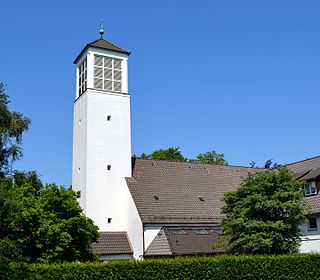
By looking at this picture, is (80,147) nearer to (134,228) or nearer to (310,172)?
(134,228)

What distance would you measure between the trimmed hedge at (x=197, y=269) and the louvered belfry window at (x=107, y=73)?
17893 mm

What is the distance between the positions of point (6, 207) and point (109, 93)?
72.1 feet

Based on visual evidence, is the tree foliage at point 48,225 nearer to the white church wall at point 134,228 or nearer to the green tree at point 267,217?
the white church wall at point 134,228

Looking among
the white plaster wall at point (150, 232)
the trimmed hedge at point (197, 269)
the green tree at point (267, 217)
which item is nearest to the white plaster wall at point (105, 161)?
the white plaster wall at point (150, 232)

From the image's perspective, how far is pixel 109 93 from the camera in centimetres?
3506

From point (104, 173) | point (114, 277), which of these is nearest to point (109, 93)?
point (104, 173)

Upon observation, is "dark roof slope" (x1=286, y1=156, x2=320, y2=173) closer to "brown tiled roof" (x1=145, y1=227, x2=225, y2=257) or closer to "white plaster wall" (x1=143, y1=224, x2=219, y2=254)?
"brown tiled roof" (x1=145, y1=227, x2=225, y2=257)

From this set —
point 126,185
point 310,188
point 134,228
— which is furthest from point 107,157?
point 310,188

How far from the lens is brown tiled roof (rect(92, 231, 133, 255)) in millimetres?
30234

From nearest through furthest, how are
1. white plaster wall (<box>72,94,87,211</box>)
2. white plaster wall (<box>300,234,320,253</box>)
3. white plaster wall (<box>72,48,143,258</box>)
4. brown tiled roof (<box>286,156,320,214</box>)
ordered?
white plaster wall (<box>300,234,320,253</box>)
brown tiled roof (<box>286,156,320,214</box>)
white plaster wall (<box>72,48,143,258</box>)
white plaster wall (<box>72,94,87,211</box>)

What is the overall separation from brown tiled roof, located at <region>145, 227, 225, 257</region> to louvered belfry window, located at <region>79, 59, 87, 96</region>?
43.1 feet

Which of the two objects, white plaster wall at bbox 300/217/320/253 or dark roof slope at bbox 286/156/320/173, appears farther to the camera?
dark roof slope at bbox 286/156/320/173

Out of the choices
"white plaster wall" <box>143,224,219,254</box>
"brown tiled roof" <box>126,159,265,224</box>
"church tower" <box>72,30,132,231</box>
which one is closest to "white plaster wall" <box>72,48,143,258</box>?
"church tower" <box>72,30,132,231</box>

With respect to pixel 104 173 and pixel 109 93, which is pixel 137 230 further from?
pixel 109 93
